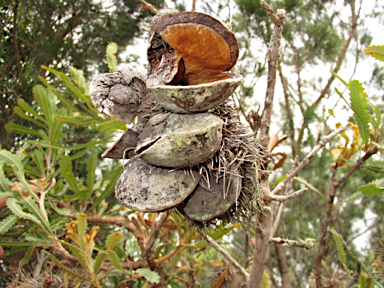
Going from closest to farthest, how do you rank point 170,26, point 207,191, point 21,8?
point 170,26 < point 207,191 < point 21,8

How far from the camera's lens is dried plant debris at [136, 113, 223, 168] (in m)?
0.60

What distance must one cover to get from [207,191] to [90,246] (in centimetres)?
64

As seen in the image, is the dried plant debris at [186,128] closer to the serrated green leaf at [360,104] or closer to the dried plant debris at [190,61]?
the dried plant debris at [190,61]

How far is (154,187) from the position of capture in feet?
2.11

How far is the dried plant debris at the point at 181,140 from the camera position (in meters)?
0.60

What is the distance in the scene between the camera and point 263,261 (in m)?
0.93

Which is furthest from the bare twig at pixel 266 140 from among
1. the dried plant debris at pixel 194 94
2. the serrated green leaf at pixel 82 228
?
the serrated green leaf at pixel 82 228

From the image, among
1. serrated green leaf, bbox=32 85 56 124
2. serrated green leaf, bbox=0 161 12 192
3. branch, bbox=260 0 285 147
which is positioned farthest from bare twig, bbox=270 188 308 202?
serrated green leaf, bbox=32 85 56 124

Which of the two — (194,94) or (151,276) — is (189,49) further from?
(151,276)

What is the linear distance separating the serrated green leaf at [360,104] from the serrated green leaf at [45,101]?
4.61ft

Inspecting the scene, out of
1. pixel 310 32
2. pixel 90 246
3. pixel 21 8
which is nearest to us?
pixel 90 246

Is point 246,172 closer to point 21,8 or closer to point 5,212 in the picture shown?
point 5,212

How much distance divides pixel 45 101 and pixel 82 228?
77 centimetres

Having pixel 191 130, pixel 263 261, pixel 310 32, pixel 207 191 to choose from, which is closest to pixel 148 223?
pixel 263 261
